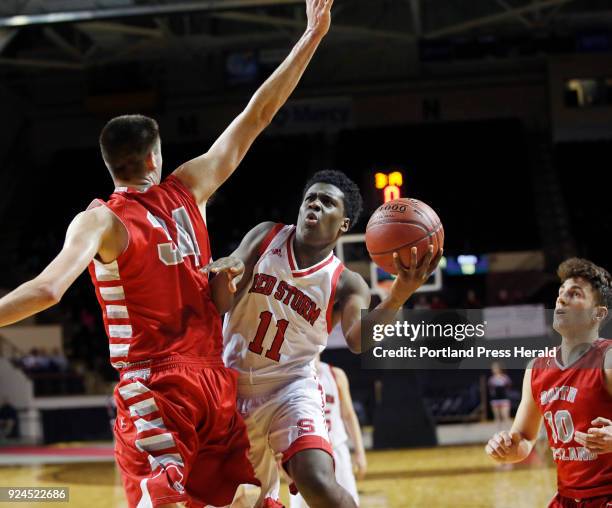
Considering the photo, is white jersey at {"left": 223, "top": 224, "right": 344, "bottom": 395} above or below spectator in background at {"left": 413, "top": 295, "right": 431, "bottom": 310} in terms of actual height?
above

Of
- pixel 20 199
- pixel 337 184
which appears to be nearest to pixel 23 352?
pixel 20 199

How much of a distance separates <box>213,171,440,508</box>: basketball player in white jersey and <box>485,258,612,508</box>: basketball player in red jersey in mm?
650

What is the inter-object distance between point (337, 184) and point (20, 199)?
1745 cm

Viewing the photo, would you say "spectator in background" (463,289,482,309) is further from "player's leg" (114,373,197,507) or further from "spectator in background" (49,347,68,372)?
"player's leg" (114,373,197,507)

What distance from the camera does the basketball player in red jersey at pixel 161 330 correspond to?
9.48ft

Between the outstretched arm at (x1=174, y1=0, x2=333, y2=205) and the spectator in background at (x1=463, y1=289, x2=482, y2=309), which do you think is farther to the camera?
the spectator in background at (x1=463, y1=289, x2=482, y2=309)

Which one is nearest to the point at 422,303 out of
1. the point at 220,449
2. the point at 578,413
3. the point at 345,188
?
the point at 345,188

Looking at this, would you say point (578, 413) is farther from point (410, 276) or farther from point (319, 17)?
point (319, 17)

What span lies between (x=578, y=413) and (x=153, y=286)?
175 centimetres

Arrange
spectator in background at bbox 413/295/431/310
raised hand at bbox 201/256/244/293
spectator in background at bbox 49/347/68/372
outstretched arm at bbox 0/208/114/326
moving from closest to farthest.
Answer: outstretched arm at bbox 0/208/114/326 → raised hand at bbox 201/256/244/293 → spectator in background at bbox 413/295/431/310 → spectator in background at bbox 49/347/68/372

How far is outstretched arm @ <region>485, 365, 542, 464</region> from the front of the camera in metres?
3.55

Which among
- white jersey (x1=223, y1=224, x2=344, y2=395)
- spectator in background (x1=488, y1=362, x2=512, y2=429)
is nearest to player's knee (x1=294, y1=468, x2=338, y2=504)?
white jersey (x1=223, y1=224, x2=344, y2=395)

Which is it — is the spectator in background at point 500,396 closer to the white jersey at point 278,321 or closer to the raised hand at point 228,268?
the white jersey at point 278,321

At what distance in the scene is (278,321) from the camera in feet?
12.6
